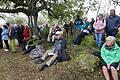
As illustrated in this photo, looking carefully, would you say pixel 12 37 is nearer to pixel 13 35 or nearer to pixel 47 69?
pixel 13 35

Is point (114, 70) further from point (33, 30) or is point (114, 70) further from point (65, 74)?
point (33, 30)

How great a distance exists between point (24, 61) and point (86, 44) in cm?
305

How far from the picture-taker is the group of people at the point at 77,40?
34.5 feet

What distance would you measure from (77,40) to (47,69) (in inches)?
139

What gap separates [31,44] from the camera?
58.4 feet

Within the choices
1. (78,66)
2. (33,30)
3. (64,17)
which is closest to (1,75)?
(78,66)

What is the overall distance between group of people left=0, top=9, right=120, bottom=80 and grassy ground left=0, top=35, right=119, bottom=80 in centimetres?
40

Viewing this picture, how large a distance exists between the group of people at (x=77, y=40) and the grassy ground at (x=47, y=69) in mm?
396

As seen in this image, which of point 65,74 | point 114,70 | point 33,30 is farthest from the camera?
point 33,30

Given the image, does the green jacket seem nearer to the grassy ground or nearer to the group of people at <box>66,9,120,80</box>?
the group of people at <box>66,9,120,80</box>

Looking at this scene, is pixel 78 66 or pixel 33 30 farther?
pixel 33 30

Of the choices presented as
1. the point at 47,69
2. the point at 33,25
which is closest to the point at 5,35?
the point at 33,25

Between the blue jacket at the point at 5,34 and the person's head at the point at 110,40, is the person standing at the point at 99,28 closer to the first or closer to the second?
the person's head at the point at 110,40

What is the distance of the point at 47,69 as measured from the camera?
13.3 m
